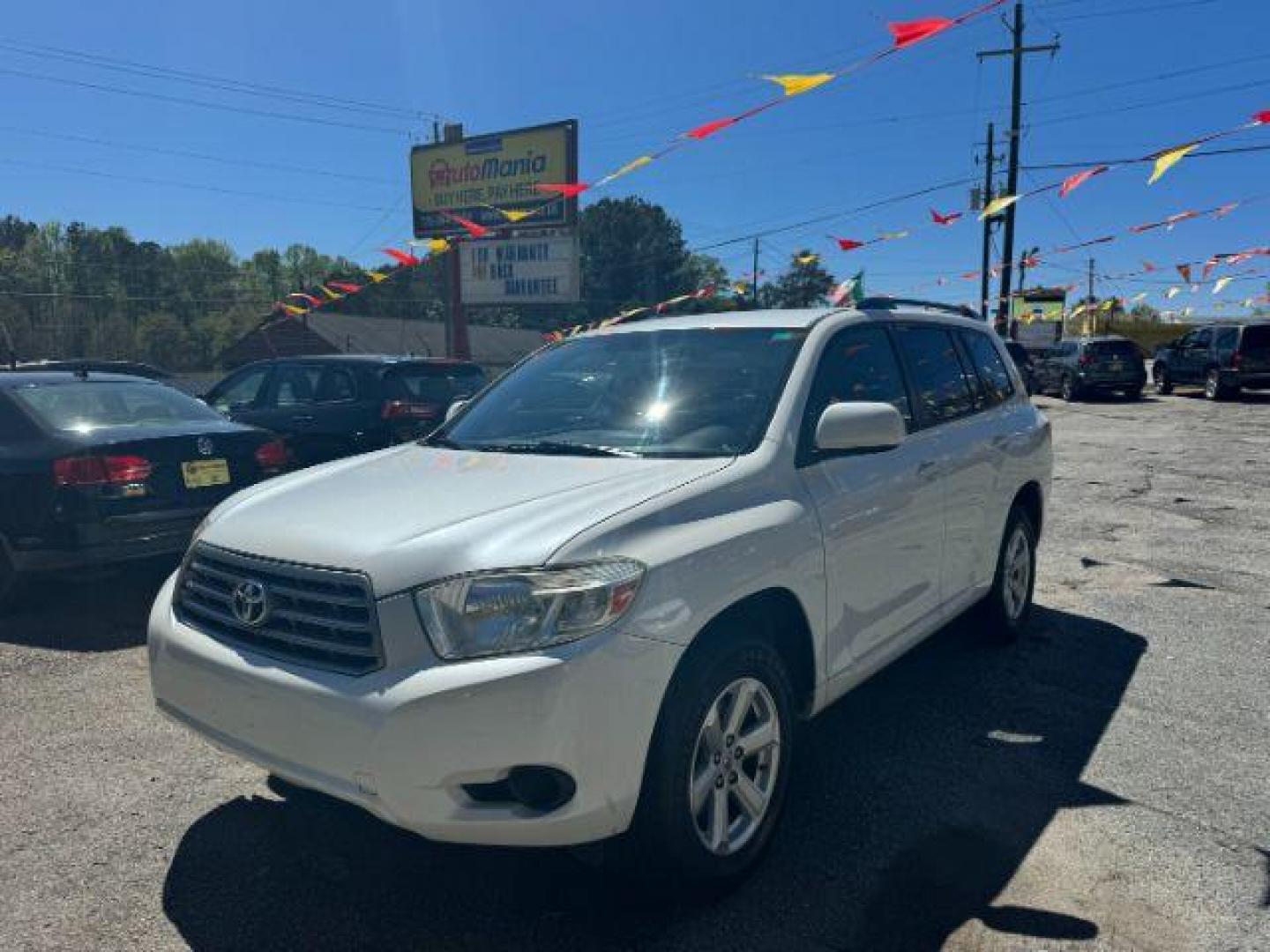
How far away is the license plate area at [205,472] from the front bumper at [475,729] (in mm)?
3635

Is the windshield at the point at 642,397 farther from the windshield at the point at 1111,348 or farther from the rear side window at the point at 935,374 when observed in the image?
the windshield at the point at 1111,348

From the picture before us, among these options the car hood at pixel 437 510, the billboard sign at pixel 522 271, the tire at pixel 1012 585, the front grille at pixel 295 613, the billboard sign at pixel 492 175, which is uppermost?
the billboard sign at pixel 492 175

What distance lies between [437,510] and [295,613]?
48 centimetres

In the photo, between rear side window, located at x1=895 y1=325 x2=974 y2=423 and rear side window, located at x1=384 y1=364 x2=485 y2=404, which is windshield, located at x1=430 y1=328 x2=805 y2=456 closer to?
rear side window, located at x1=895 y1=325 x2=974 y2=423

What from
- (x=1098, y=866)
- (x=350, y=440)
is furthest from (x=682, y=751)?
(x=350, y=440)

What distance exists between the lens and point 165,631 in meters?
2.91

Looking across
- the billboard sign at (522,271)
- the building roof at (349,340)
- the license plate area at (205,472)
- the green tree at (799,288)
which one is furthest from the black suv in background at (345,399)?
the green tree at (799,288)

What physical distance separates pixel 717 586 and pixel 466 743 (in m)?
0.81

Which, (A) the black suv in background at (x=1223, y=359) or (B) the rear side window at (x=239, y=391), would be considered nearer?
(B) the rear side window at (x=239, y=391)

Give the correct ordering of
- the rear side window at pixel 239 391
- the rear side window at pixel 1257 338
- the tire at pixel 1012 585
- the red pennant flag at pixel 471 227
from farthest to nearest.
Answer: the rear side window at pixel 1257 338
the red pennant flag at pixel 471 227
the rear side window at pixel 239 391
the tire at pixel 1012 585

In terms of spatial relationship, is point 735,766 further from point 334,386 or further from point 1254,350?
point 1254,350

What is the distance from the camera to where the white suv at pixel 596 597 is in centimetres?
230

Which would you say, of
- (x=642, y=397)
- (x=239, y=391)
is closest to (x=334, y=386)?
(x=239, y=391)

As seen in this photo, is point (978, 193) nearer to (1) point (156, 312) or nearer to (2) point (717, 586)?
(2) point (717, 586)
